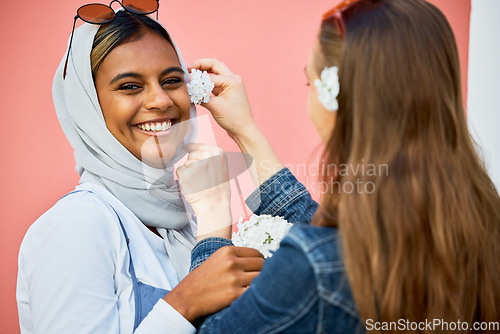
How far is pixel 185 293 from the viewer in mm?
1132

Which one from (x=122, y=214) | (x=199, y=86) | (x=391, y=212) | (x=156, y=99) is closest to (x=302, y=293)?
(x=391, y=212)

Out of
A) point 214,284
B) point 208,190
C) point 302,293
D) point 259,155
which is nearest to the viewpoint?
point 302,293

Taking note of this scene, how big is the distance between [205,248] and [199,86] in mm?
660

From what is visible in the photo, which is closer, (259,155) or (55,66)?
(259,155)

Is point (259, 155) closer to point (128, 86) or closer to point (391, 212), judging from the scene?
point (128, 86)

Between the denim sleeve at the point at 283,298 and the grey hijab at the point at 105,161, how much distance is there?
0.62 meters

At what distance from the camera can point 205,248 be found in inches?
48.5

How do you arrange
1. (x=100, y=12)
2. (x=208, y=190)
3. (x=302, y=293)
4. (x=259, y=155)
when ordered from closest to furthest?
(x=302, y=293) < (x=208, y=190) < (x=100, y=12) < (x=259, y=155)

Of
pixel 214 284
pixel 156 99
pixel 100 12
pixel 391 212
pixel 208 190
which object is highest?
pixel 100 12

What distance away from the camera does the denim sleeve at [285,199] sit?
1.49 metres

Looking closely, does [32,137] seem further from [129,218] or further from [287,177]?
[287,177]

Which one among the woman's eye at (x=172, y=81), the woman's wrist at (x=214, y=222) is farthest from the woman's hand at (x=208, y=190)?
the woman's eye at (x=172, y=81)

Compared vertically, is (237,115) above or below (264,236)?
above

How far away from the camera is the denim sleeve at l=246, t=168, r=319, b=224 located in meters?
1.49
